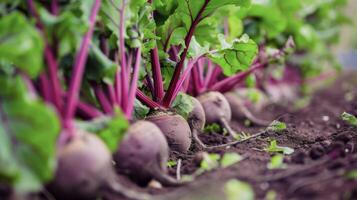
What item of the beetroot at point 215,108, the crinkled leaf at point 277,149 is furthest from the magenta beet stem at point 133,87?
the beetroot at point 215,108

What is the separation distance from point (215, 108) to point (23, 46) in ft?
8.12

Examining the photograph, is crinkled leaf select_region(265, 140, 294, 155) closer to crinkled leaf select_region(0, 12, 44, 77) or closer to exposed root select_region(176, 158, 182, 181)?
exposed root select_region(176, 158, 182, 181)

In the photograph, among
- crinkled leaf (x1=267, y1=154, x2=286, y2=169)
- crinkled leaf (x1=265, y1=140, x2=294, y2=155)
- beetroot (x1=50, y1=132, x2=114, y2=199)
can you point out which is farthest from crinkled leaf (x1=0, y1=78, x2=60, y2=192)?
crinkled leaf (x1=265, y1=140, x2=294, y2=155)

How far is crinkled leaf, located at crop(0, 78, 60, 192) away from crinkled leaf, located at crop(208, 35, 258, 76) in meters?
1.98

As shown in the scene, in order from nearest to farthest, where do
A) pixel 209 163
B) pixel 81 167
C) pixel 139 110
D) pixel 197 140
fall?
1. pixel 81 167
2. pixel 209 163
3. pixel 139 110
4. pixel 197 140

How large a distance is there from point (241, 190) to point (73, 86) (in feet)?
3.09

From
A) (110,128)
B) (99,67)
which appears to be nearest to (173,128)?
(99,67)

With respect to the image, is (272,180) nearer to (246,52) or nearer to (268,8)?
(246,52)

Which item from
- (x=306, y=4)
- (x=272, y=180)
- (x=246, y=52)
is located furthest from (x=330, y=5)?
(x=272, y=180)

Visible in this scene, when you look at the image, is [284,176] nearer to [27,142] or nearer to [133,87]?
[133,87]

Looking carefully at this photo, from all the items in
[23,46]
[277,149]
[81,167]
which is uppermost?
[23,46]

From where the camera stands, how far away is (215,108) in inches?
172

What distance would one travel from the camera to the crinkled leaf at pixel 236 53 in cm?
372

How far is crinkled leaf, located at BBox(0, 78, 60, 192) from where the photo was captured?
2.02m
